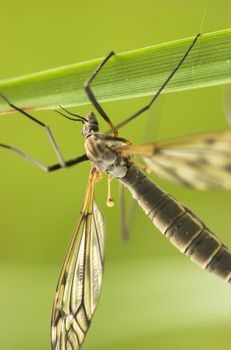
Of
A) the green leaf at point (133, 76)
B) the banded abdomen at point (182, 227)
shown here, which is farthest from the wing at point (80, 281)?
the green leaf at point (133, 76)

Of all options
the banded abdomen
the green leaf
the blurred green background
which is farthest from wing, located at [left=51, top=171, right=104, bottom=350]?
the blurred green background

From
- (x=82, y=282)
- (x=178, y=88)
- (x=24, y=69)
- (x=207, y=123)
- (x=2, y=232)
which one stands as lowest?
(x=82, y=282)

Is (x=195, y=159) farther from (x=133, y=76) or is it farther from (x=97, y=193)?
(x=97, y=193)

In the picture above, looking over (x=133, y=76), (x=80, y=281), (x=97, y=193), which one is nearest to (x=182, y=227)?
(x=80, y=281)

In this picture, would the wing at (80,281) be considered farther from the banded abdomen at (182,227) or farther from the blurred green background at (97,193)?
the blurred green background at (97,193)

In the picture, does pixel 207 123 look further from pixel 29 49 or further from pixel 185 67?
pixel 185 67

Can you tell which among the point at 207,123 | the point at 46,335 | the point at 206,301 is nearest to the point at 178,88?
the point at 206,301

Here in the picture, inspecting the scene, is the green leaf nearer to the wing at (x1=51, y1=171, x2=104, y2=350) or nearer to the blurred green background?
the wing at (x1=51, y1=171, x2=104, y2=350)
